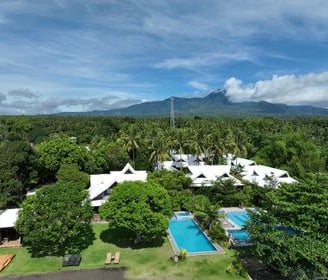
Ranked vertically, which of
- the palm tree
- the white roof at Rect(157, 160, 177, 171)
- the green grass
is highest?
the palm tree

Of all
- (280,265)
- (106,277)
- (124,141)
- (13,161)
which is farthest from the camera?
(124,141)

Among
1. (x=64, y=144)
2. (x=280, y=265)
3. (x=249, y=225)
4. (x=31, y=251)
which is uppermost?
(x=64, y=144)

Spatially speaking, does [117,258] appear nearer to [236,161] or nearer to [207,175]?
[207,175]

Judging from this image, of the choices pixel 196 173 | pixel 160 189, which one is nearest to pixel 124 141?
pixel 196 173

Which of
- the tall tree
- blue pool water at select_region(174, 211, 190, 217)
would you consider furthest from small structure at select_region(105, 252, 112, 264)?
the tall tree

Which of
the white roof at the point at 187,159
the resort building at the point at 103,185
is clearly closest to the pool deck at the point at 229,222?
the resort building at the point at 103,185

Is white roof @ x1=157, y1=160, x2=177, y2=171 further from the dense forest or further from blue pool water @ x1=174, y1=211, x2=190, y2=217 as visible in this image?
blue pool water @ x1=174, y1=211, x2=190, y2=217

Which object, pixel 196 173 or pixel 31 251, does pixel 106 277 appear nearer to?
pixel 31 251
